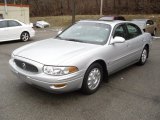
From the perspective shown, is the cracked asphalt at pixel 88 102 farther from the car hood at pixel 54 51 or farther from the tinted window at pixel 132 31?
the tinted window at pixel 132 31

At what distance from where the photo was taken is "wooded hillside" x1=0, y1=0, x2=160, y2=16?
35406 millimetres

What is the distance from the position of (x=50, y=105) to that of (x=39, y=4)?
43.1m

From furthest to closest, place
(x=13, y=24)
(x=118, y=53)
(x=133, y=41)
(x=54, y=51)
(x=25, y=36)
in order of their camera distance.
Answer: (x=25, y=36) < (x=13, y=24) < (x=133, y=41) < (x=118, y=53) < (x=54, y=51)

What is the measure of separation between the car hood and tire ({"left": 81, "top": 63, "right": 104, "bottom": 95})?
399 millimetres

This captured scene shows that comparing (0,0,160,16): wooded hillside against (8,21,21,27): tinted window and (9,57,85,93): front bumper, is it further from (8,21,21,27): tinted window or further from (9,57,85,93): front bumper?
(9,57,85,93): front bumper

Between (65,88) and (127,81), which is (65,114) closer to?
(65,88)

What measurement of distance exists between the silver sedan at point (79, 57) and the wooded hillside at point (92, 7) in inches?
1232

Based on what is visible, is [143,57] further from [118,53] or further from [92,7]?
[92,7]

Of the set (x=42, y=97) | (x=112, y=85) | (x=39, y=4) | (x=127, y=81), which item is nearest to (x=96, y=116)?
(x=42, y=97)

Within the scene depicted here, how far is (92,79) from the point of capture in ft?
14.8

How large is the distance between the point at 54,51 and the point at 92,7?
1498 inches

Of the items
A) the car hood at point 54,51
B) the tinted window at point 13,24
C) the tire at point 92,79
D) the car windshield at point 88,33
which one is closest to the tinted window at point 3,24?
the tinted window at point 13,24


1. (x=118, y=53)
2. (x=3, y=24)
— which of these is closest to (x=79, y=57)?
(x=118, y=53)

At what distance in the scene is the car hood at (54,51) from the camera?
4.00 meters
